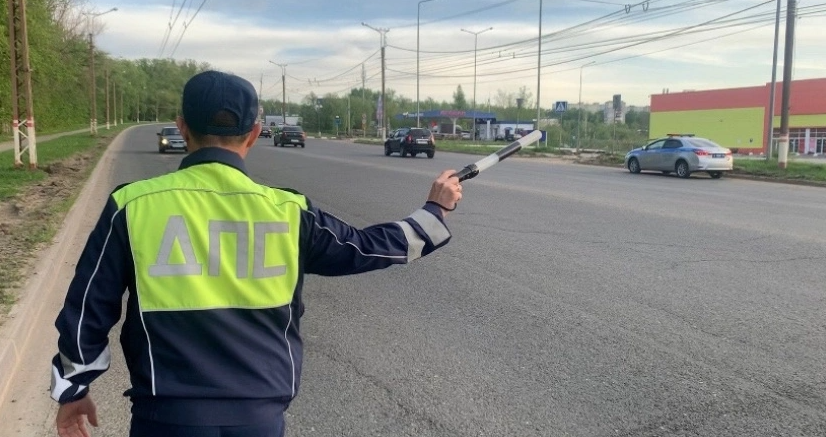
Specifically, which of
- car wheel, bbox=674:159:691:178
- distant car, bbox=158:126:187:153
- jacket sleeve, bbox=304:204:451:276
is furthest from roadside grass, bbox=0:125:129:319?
car wheel, bbox=674:159:691:178

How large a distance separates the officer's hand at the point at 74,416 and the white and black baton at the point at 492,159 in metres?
1.32

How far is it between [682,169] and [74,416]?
25.1 meters

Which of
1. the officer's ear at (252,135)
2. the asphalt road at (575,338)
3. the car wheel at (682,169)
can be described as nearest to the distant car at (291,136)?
the car wheel at (682,169)

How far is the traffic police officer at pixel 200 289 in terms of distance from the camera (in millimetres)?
1931

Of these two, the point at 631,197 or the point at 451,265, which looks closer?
the point at 451,265

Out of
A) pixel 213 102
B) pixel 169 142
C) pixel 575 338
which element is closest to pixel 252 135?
pixel 213 102

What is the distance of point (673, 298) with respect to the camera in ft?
22.9

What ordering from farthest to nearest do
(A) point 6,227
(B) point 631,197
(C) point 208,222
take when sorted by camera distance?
1. (B) point 631,197
2. (A) point 6,227
3. (C) point 208,222

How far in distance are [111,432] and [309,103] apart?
125384 mm

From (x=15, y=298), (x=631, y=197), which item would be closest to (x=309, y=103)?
(x=631, y=197)

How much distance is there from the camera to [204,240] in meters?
1.94

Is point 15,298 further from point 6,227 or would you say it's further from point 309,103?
point 309,103

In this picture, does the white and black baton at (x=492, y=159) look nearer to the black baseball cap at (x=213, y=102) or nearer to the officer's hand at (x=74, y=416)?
the black baseball cap at (x=213, y=102)

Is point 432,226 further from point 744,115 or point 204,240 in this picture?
point 744,115
